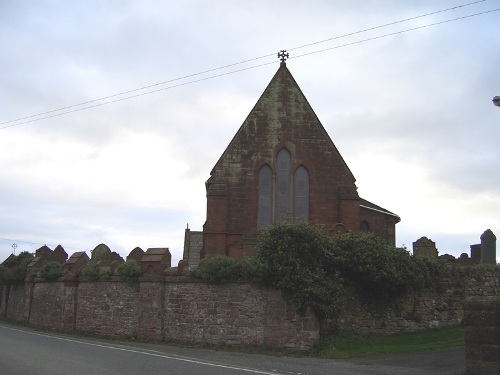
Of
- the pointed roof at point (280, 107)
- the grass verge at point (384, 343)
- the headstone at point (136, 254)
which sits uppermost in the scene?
the pointed roof at point (280, 107)

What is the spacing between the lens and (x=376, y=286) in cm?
1862

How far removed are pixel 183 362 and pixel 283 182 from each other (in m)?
15.3

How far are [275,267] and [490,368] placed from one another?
26.1 feet

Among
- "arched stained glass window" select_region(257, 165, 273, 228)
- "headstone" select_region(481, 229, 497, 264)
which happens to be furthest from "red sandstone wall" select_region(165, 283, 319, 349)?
"headstone" select_region(481, 229, 497, 264)


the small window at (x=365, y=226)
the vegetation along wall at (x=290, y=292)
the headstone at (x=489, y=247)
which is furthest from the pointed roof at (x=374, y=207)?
the vegetation along wall at (x=290, y=292)

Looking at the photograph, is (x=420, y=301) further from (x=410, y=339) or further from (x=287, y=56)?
(x=287, y=56)

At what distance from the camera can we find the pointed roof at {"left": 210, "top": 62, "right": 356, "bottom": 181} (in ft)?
93.6

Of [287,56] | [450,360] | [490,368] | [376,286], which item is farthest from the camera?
[287,56]

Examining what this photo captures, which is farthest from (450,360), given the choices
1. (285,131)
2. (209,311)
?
(285,131)

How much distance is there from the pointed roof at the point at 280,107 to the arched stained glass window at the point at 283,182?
34.5 inches

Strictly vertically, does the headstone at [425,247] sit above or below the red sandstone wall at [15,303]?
above

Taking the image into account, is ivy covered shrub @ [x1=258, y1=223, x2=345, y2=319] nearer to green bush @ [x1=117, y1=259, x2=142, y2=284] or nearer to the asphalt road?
the asphalt road

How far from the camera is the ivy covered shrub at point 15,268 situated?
29516 millimetres

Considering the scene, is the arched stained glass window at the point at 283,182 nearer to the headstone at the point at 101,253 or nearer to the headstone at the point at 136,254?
the headstone at the point at 136,254
